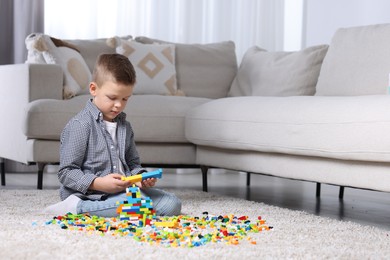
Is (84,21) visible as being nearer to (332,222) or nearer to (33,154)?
(33,154)

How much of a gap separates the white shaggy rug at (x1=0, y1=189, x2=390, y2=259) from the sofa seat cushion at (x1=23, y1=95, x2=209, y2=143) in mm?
794

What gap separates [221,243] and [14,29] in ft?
10.7

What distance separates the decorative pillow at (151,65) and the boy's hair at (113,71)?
1524 mm

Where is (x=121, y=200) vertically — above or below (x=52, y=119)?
below

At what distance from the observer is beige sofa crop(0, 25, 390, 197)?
2.48m

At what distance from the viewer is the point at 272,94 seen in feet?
12.7

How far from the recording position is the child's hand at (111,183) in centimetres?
228

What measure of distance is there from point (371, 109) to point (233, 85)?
1909mm

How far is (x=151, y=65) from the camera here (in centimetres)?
406

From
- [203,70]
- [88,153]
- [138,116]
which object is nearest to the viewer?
[88,153]

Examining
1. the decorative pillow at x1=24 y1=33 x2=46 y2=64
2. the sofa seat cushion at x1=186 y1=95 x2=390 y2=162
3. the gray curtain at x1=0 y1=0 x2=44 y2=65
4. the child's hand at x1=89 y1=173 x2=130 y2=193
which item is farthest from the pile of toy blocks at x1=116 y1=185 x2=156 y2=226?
the gray curtain at x1=0 y1=0 x2=44 y2=65

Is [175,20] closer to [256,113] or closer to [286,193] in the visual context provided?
[286,193]

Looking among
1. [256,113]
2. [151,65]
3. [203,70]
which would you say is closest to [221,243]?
[256,113]

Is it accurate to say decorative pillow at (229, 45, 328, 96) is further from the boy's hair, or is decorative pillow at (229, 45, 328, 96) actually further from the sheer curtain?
the boy's hair
